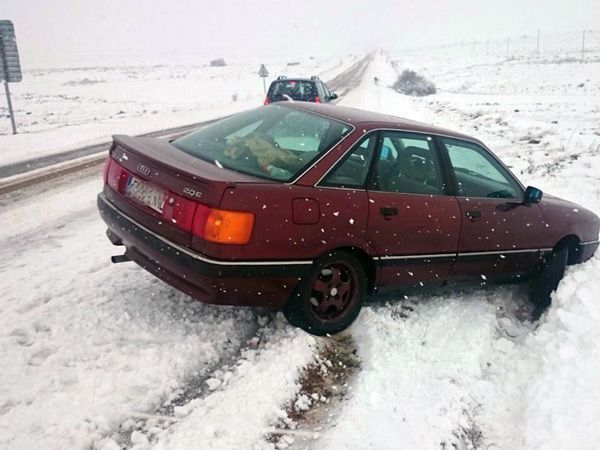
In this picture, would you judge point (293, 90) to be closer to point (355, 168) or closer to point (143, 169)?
point (355, 168)

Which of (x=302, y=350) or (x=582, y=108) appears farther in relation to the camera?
(x=582, y=108)

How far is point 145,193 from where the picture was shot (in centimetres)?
340

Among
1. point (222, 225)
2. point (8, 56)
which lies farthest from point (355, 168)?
point (8, 56)

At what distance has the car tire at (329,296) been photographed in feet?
11.3

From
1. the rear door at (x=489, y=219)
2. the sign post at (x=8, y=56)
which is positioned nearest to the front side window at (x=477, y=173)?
the rear door at (x=489, y=219)

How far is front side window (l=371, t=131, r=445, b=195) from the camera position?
374 centimetres

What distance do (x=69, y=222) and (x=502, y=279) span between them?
4652 mm

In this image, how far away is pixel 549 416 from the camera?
9.29 feet

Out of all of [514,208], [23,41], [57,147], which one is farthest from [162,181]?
[23,41]

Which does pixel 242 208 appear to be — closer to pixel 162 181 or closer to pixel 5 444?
pixel 162 181

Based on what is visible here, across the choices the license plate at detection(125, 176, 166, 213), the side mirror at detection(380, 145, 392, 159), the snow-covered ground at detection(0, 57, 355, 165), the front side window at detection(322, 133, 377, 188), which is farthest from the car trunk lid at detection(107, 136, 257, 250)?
the snow-covered ground at detection(0, 57, 355, 165)

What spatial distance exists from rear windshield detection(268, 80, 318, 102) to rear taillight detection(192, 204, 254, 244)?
1149 centimetres

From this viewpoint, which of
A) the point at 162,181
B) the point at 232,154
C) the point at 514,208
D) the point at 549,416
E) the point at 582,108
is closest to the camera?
the point at 549,416

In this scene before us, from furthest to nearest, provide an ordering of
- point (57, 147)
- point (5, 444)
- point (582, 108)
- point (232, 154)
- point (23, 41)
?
point (23, 41)
point (582, 108)
point (57, 147)
point (232, 154)
point (5, 444)
